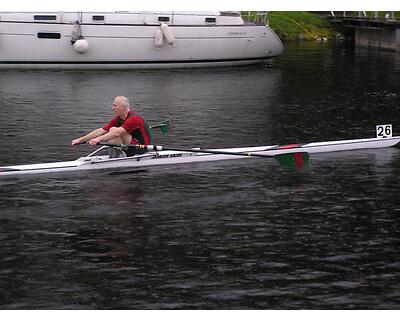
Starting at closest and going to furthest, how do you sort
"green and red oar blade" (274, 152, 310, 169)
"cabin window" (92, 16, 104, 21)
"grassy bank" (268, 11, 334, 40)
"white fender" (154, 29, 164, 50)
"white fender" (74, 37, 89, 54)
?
"green and red oar blade" (274, 152, 310, 169)
"white fender" (74, 37, 89, 54)
"cabin window" (92, 16, 104, 21)
"white fender" (154, 29, 164, 50)
"grassy bank" (268, 11, 334, 40)

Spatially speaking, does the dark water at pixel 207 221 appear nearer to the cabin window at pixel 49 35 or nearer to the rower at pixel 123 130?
the rower at pixel 123 130

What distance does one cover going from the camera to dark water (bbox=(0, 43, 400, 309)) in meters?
12.1

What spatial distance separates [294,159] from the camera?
18.8 m

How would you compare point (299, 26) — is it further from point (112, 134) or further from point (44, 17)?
point (112, 134)

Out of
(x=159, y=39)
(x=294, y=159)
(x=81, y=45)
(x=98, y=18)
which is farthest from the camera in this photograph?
(x=159, y=39)

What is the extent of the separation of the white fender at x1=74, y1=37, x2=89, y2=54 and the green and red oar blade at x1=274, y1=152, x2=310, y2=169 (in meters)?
22.0

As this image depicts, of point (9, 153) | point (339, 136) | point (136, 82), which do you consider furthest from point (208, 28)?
point (9, 153)

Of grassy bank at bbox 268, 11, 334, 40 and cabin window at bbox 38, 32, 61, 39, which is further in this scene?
grassy bank at bbox 268, 11, 334, 40

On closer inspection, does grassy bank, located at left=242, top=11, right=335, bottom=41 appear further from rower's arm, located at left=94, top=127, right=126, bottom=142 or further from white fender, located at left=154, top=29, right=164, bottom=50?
rower's arm, located at left=94, top=127, right=126, bottom=142

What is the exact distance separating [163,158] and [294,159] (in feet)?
9.18

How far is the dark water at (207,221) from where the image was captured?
39.7ft

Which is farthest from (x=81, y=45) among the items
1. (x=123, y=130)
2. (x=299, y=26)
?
(x=299, y=26)

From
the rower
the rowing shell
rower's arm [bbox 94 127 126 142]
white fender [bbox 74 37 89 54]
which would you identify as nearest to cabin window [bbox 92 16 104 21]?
white fender [bbox 74 37 89 54]

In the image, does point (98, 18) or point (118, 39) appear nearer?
point (98, 18)
